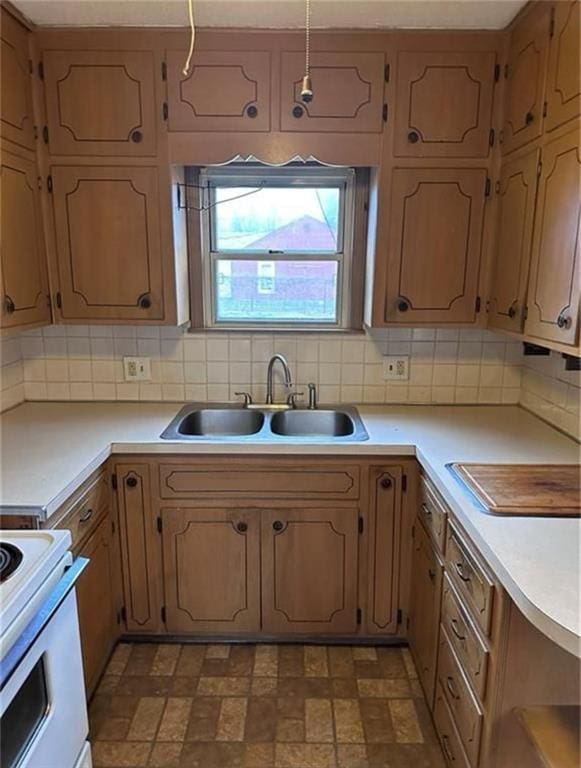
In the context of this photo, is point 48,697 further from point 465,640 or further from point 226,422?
point 226,422

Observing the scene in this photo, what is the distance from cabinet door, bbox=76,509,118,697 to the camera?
1.77 metres

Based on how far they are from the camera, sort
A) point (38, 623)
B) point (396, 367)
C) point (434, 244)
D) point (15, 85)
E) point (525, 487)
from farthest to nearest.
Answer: point (396, 367) → point (434, 244) → point (15, 85) → point (525, 487) → point (38, 623)

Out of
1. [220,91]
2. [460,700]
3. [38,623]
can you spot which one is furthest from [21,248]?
[460,700]

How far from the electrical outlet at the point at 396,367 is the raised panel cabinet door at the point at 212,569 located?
0.90 metres

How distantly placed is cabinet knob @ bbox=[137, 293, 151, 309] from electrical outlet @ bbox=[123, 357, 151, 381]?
363mm

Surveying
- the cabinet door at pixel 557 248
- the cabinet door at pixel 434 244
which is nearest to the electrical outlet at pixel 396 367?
the cabinet door at pixel 434 244

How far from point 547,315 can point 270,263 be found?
1.24 metres

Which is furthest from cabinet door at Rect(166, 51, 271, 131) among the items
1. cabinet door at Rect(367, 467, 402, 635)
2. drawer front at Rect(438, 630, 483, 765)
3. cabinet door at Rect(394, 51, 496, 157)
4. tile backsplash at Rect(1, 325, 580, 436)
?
drawer front at Rect(438, 630, 483, 765)

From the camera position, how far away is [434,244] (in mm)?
2094

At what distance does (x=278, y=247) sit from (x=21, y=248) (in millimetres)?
1068

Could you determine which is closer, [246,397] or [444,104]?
[444,104]

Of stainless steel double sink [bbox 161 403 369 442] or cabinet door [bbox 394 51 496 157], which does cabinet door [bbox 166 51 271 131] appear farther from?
stainless steel double sink [bbox 161 403 369 442]

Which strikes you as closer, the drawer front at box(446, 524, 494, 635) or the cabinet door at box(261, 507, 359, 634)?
the drawer front at box(446, 524, 494, 635)

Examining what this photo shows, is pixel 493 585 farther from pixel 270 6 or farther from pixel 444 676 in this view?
pixel 270 6
